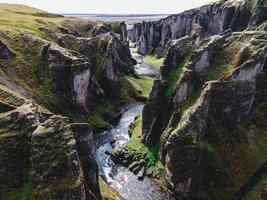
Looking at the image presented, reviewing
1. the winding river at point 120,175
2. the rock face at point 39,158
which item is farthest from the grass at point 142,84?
the rock face at point 39,158

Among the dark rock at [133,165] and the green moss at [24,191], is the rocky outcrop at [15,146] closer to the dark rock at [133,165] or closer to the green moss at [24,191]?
the green moss at [24,191]

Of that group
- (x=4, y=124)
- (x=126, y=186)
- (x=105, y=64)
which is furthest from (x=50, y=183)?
(x=105, y=64)

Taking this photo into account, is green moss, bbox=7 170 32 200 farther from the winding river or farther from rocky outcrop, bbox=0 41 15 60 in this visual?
rocky outcrop, bbox=0 41 15 60

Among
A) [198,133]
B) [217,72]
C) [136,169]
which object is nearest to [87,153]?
[198,133]

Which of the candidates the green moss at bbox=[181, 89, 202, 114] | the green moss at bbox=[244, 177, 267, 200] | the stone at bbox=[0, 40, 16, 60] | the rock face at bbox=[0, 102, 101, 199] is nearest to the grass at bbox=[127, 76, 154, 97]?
the stone at bbox=[0, 40, 16, 60]

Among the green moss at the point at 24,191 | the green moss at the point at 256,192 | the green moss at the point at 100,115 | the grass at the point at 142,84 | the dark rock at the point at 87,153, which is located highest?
the green moss at the point at 24,191

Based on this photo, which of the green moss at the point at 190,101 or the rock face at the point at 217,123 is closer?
the rock face at the point at 217,123
